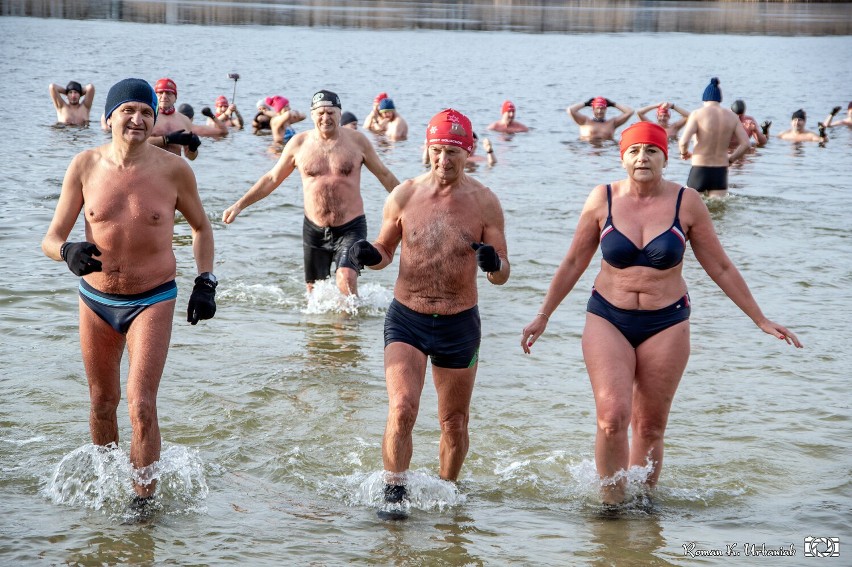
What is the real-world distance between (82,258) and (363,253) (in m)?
1.47

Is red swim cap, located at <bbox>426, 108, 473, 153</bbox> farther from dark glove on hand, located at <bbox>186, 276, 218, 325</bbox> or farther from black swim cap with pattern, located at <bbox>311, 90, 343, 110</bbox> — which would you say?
black swim cap with pattern, located at <bbox>311, 90, 343, 110</bbox>

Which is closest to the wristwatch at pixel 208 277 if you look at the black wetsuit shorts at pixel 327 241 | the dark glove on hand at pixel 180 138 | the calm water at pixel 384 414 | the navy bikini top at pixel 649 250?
the calm water at pixel 384 414

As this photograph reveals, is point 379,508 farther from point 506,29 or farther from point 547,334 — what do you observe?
point 506,29

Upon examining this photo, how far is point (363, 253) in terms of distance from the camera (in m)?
6.05

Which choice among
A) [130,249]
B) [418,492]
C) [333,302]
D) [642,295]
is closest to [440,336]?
[418,492]

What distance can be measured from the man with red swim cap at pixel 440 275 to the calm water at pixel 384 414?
0.57 m

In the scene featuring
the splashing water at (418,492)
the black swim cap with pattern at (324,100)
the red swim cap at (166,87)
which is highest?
the red swim cap at (166,87)

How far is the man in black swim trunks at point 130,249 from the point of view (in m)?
5.91

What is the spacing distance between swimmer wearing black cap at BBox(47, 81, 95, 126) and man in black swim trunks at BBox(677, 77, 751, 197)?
575 inches

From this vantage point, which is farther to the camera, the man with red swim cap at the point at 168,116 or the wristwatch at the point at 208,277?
the man with red swim cap at the point at 168,116

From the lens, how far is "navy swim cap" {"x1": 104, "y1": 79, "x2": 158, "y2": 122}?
19.4 ft

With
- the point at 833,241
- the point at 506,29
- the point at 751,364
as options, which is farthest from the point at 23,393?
the point at 506,29

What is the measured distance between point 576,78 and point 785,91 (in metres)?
8.20

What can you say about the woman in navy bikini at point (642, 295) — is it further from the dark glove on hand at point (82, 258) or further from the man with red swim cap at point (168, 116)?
the man with red swim cap at point (168, 116)
